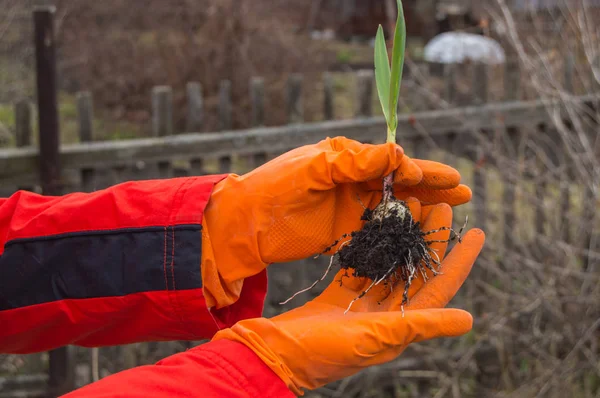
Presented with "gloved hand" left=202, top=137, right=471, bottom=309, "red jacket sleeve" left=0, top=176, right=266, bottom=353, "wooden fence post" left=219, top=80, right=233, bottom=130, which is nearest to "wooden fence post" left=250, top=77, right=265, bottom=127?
"wooden fence post" left=219, top=80, right=233, bottom=130

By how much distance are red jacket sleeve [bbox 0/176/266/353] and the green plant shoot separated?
684 mm

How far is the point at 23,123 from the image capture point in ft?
10.8

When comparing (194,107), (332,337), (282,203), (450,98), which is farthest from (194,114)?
(332,337)

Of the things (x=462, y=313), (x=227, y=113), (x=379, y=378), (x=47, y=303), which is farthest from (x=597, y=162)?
(x=47, y=303)

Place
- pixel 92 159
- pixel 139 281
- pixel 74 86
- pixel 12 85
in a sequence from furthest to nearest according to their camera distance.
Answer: pixel 74 86
pixel 12 85
pixel 92 159
pixel 139 281

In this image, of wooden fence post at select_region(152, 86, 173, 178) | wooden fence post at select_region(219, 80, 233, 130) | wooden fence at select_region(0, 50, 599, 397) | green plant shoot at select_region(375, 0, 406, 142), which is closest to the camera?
green plant shoot at select_region(375, 0, 406, 142)

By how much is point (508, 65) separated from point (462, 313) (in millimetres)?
2663

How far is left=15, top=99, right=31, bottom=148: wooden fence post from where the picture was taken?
3.26 m

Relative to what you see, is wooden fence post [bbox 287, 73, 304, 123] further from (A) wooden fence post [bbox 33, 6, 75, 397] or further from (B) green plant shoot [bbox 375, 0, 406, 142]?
(B) green plant shoot [bbox 375, 0, 406, 142]

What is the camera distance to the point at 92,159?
332 cm

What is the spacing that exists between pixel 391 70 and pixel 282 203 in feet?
1.95

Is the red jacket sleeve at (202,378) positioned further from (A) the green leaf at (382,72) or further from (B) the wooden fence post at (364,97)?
(B) the wooden fence post at (364,97)

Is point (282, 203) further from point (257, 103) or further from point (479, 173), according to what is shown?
point (479, 173)

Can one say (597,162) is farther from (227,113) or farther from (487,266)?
(227,113)
